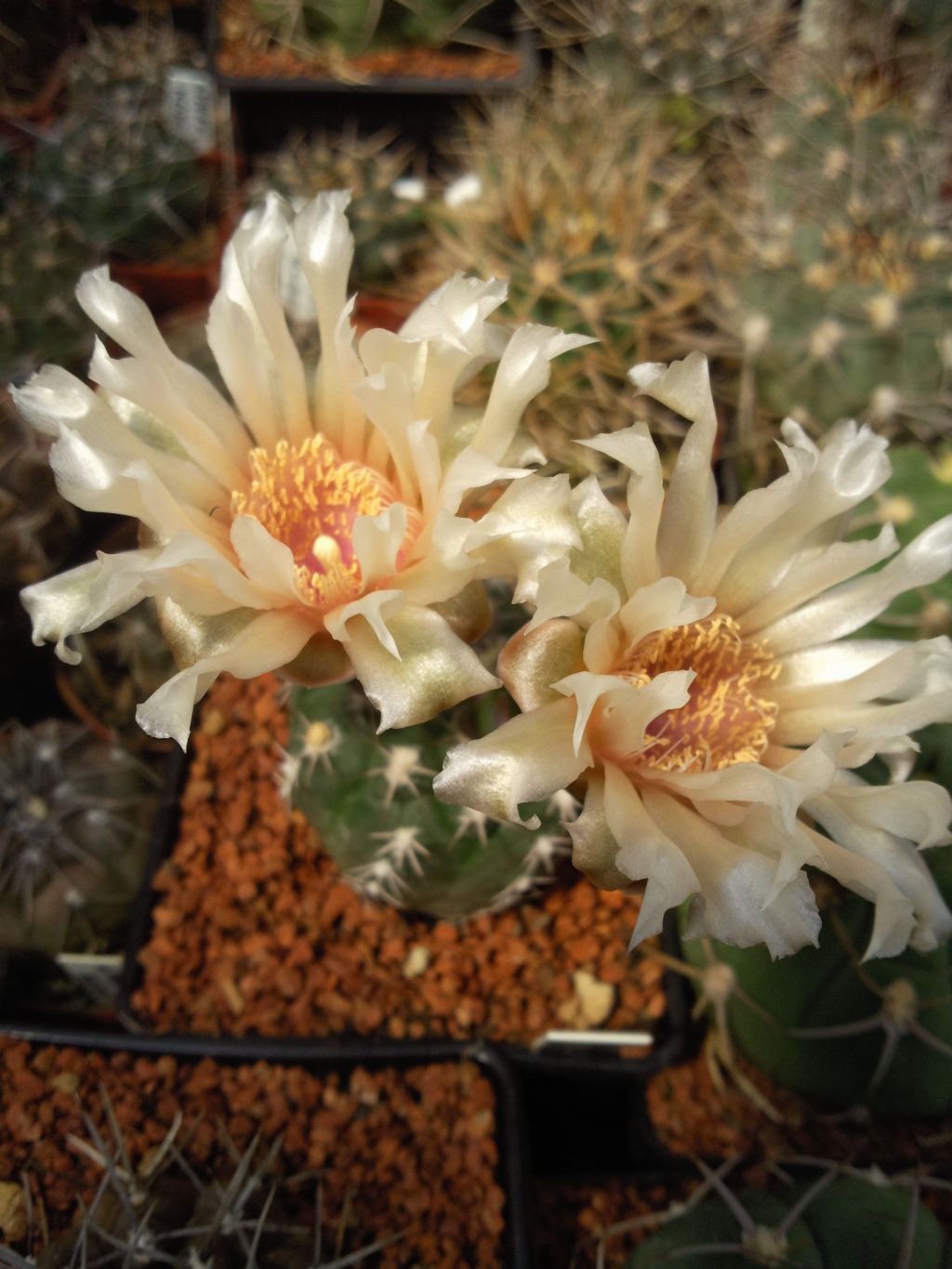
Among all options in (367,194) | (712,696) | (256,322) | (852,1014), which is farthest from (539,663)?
(367,194)

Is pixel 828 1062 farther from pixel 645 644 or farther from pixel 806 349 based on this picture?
pixel 806 349

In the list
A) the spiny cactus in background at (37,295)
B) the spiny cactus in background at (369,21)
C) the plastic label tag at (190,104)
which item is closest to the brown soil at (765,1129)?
the spiny cactus in background at (37,295)

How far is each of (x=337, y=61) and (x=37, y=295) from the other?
866mm

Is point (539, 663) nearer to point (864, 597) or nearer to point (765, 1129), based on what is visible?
point (864, 597)

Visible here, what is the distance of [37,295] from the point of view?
1.31m

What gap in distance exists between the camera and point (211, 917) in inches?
37.4

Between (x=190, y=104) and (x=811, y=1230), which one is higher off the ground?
(x=190, y=104)

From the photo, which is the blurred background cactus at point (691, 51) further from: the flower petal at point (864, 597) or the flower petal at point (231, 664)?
the flower petal at point (231, 664)

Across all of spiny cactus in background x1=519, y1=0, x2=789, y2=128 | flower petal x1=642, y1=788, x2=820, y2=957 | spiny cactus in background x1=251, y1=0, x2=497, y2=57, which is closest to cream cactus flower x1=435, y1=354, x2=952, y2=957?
flower petal x1=642, y1=788, x2=820, y2=957

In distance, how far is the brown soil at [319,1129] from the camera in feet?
2.48

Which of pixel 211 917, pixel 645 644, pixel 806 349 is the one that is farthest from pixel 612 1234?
pixel 806 349

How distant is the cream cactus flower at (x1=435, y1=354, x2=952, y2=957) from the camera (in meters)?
0.48

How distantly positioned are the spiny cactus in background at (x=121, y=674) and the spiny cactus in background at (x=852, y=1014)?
70 cm

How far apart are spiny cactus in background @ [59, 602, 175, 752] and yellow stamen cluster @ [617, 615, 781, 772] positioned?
0.68 meters
